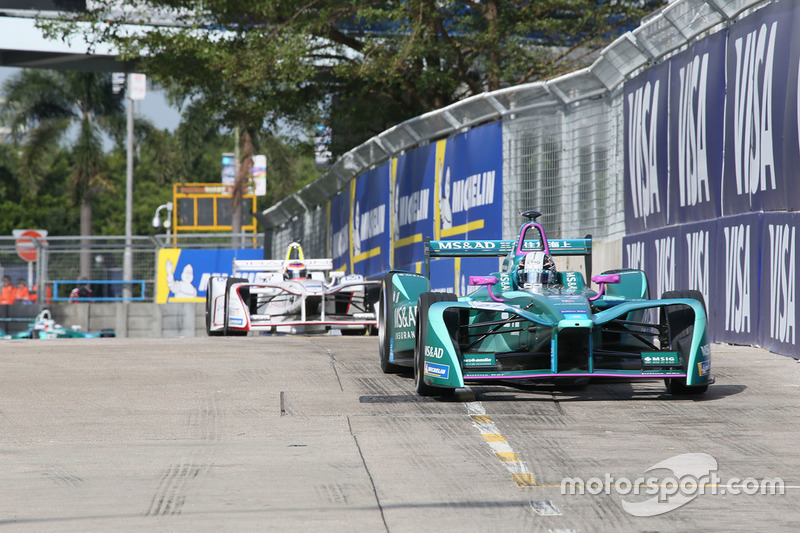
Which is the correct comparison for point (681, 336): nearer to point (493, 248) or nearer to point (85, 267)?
point (493, 248)

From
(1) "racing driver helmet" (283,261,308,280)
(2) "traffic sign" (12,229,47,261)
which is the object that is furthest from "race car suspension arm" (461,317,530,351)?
(2) "traffic sign" (12,229,47,261)

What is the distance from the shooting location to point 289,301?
666 inches

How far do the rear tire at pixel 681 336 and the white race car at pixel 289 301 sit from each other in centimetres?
826

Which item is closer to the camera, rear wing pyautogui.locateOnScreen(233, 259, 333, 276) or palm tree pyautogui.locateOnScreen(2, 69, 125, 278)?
rear wing pyautogui.locateOnScreen(233, 259, 333, 276)

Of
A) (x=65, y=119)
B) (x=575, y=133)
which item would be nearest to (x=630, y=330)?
(x=575, y=133)

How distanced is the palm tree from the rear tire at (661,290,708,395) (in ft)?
152

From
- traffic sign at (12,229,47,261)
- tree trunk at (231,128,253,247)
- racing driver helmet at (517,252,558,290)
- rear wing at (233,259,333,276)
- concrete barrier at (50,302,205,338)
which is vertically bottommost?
concrete barrier at (50,302,205,338)

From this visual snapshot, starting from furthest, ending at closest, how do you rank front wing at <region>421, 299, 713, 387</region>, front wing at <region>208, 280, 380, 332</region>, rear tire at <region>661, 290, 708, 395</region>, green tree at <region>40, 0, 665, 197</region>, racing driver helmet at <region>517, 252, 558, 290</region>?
green tree at <region>40, 0, 665, 197</region>
front wing at <region>208, 280, 380, 332</region>
racing driver helmet at <region>517, 252, 558, 290</region>
rear tire at <region>661, 290, 708, 395</region>
front wing at <region>421, 299, 713, 387</region>

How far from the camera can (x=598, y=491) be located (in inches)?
193

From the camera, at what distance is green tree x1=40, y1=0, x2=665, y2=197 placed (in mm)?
23750

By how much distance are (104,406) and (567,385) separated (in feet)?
10.7

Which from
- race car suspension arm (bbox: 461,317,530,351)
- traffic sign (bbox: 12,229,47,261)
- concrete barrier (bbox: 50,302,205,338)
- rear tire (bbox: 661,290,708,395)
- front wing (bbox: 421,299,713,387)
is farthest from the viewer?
traffic sign (bbox: 12,229,47,261)

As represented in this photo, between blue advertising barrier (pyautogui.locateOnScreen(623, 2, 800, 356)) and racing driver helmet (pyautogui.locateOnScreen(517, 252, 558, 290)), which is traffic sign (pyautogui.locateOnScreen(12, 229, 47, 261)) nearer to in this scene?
blue advertising barrier (pyautogui.locateOnScreen(623, 2, 800, 356))

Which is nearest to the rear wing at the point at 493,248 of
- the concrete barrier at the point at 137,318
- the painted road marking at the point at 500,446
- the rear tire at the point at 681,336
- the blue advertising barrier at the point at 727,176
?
the blue advertising barrier at the point at 727,176
